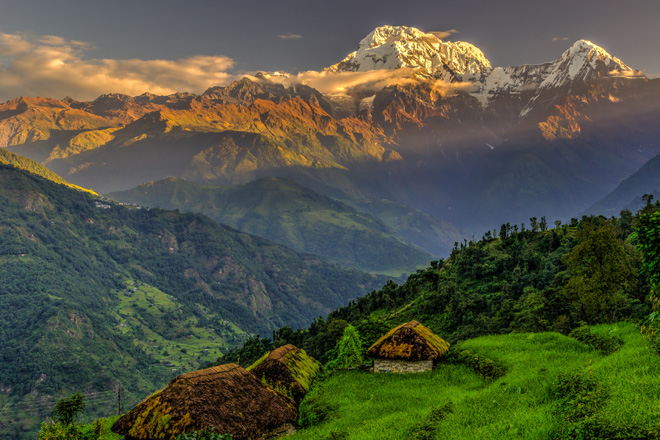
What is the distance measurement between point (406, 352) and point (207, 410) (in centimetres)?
1694

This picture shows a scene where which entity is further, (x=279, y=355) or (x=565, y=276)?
(x=565, y=276)

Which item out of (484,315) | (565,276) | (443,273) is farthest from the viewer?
(443,273)

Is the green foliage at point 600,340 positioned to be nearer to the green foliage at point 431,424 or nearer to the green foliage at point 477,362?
the green foliage at point 477,362

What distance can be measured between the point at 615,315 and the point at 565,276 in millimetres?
18369

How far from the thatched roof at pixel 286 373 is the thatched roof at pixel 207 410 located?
5058 mm

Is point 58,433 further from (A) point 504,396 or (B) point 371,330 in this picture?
(A) point 504,396

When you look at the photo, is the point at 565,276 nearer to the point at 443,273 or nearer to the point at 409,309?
the point at 409,309

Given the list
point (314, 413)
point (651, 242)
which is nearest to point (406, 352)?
point (314, 413)

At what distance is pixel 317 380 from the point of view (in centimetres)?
4031

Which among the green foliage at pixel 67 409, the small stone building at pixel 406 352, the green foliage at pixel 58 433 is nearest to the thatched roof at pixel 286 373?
the small stone building at pixel 406 352

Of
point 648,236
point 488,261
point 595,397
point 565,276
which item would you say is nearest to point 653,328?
point 648,236

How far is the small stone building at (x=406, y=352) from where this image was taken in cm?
3812

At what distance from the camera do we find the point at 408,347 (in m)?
38.6

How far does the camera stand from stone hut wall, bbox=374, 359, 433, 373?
38062mm
